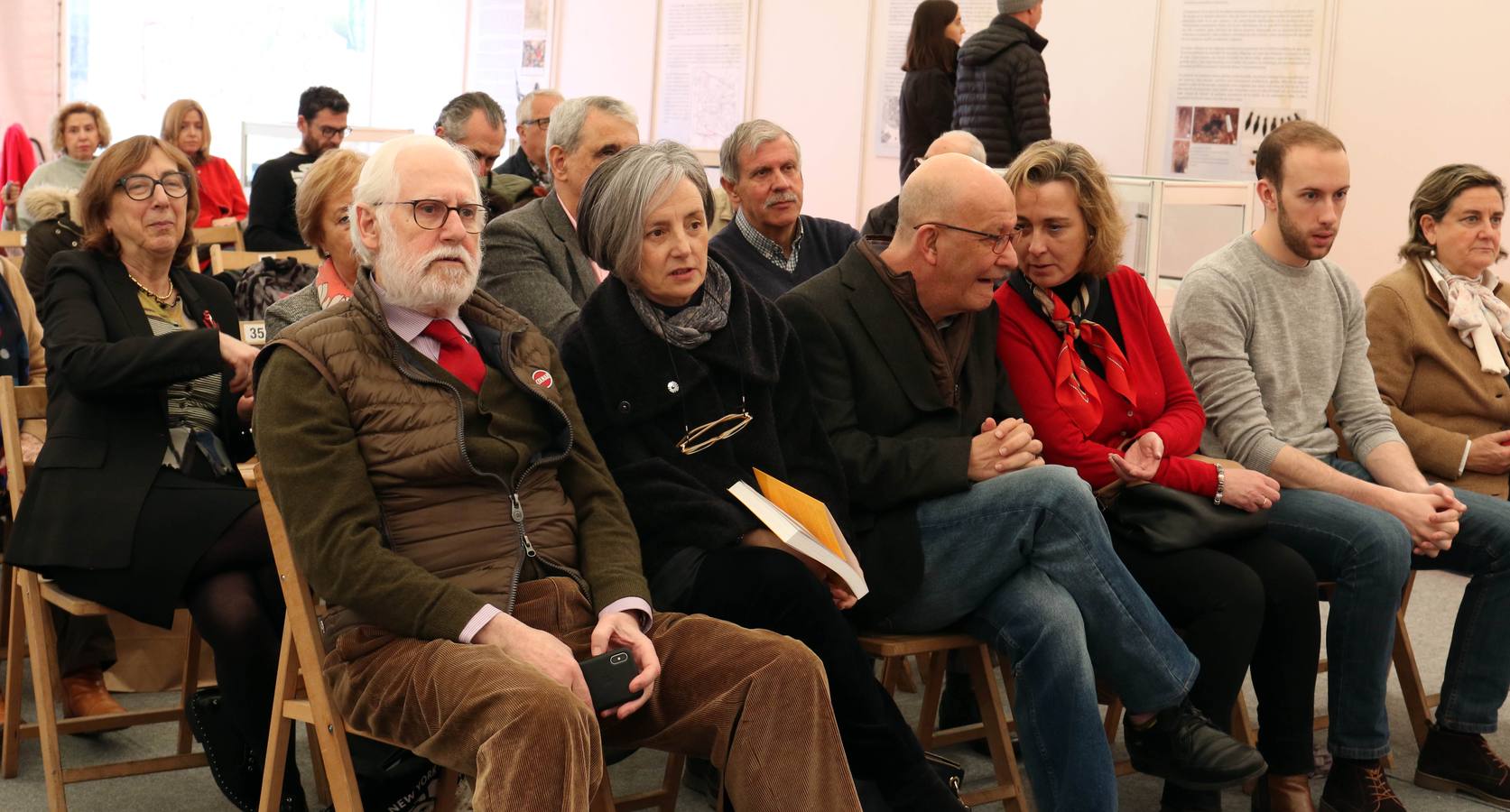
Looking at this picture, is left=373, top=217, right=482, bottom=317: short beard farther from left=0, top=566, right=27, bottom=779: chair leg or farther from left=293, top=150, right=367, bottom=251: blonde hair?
left=0, top=566, right=27, bottom=779: chair leg

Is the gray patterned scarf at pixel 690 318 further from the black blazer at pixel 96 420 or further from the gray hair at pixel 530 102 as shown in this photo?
the gray hair at pixel 530 102

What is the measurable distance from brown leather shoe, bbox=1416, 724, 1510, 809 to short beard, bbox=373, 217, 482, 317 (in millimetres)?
2536

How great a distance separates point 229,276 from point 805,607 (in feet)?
8.78

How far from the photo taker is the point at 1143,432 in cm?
317

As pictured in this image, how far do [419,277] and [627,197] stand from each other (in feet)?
1.60

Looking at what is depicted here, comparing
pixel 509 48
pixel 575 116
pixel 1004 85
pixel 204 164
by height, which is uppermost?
pixel 509 48

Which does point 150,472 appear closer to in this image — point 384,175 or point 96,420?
point 96,420

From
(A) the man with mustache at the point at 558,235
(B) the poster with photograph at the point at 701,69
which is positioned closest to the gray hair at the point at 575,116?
(A) the man with mustache at the point at 558,235

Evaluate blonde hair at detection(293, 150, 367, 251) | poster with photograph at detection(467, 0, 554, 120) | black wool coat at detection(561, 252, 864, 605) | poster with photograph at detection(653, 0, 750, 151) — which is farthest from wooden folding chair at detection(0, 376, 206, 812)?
poster with photograph at detection(467, 0, 554, 120)

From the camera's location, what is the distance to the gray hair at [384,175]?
246 centimetres

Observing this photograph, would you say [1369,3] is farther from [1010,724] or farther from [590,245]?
[590,245]

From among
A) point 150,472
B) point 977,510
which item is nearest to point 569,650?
point 977,510

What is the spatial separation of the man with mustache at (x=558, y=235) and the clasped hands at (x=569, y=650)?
1042mm

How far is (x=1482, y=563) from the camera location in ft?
11.2
